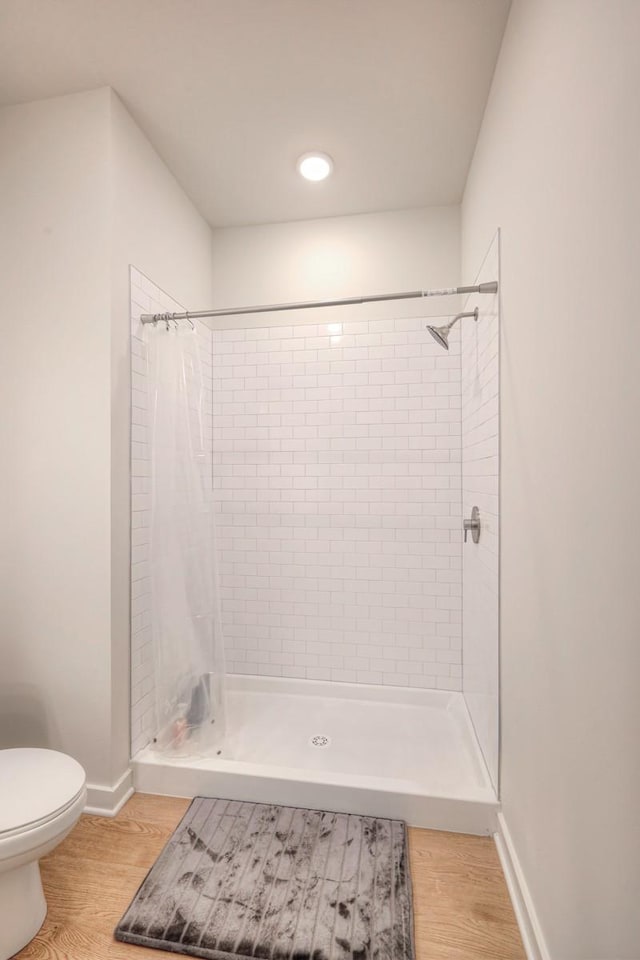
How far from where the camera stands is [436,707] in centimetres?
236

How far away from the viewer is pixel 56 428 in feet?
5.63

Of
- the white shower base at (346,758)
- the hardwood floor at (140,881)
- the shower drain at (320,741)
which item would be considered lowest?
the hardwood floor at (140,881)

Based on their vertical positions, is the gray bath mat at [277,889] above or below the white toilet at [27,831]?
below

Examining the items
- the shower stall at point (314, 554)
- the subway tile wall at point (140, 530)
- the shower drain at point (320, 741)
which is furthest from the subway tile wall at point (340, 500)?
the subway tile wall at point (140, 530)

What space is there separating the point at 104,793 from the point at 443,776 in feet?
4.37

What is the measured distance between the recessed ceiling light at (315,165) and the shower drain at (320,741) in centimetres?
267

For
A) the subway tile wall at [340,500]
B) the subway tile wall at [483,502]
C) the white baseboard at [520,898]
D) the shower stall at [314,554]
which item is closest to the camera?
the white baseboard at [520,898]

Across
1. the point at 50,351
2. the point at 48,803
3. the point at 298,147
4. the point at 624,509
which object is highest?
the point at 298,147

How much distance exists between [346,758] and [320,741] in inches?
6.7

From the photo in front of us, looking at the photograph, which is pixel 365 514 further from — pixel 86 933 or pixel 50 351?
pixel 86 933

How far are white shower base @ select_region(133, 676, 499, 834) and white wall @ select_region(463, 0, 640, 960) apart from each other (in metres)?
0.33

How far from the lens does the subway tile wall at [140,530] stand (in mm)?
1841

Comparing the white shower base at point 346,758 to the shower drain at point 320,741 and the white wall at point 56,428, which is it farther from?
the white wall at point 56,428

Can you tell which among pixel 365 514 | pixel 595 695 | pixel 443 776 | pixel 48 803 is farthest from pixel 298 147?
pixel 443 776
